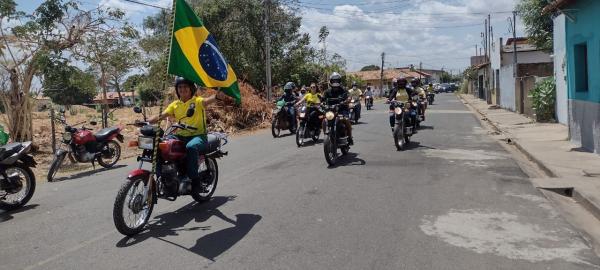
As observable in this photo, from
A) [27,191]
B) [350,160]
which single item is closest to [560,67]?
[350,160]

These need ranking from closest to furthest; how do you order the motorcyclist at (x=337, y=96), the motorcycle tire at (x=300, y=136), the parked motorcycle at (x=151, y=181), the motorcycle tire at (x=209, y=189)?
the parked motorcycle at (x=151, y=181) → the motorcycle tire at (x=209, y=189) → the motorcyclist at (x=337, y=96) → the motorcycle tire at (x=300, y=136)

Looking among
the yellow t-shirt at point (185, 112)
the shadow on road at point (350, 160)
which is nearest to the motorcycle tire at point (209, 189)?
the yellow t-shirt at point (185, 112)

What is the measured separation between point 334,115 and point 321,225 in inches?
182

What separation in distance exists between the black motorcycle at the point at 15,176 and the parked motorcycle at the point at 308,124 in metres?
6.94

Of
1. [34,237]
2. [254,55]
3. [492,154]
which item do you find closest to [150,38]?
[254,55]

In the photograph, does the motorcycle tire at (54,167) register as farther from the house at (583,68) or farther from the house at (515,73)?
the house at (515,73)

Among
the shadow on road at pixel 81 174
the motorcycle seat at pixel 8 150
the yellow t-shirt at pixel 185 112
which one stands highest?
the yellow t-shirt at pixel 185 112

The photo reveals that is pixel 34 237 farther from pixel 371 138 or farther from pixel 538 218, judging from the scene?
pixel 371 138

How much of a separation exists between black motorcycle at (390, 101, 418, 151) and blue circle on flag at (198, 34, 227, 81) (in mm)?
6264

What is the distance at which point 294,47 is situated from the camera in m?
34.8

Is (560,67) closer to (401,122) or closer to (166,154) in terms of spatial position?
(401,122)

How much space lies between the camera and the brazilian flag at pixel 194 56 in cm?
631

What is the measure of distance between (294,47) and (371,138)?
67.2 ft

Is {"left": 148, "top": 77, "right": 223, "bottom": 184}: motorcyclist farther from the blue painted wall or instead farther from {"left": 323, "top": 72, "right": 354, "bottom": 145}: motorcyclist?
the blue painted wall
